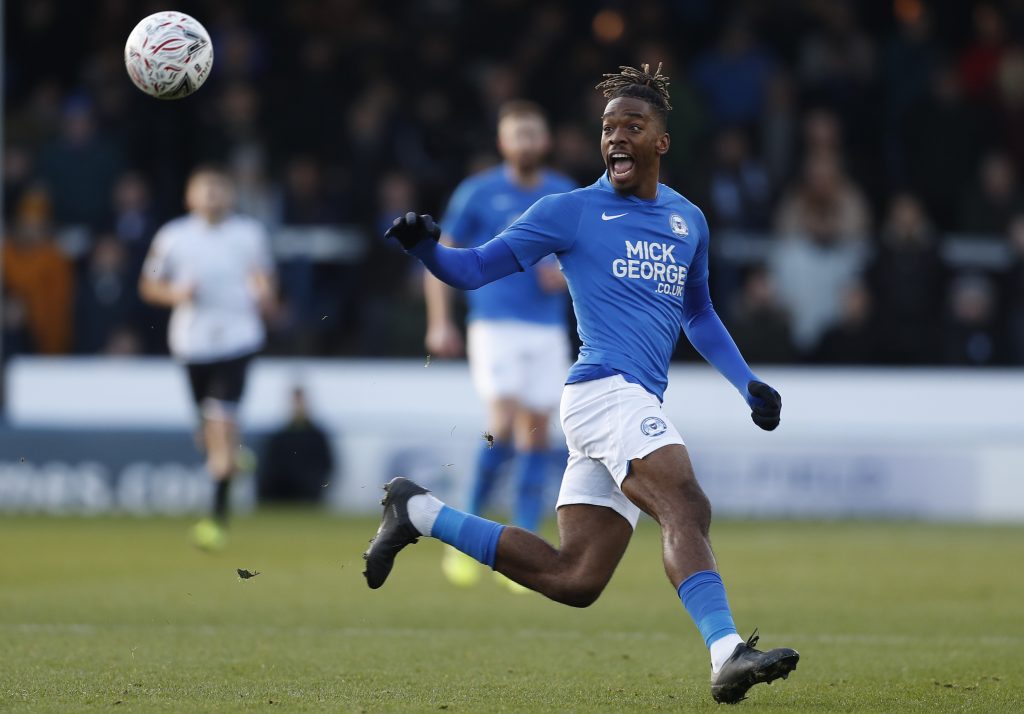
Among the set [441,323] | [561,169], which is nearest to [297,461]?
[561,169]

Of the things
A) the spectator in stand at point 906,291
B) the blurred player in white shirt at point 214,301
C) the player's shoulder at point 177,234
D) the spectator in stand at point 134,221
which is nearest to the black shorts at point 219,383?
the blurred player in white shirt at point 214,301

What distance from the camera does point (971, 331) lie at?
1551 cm

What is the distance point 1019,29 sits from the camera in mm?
17531

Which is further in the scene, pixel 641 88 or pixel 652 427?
pixel 641 88

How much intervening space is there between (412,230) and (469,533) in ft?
3.80

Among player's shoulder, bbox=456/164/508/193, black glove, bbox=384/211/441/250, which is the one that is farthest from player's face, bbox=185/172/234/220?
black glove, bbox=384/211/441/250

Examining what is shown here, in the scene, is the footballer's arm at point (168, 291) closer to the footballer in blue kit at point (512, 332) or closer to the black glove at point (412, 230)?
the footballer in blue kit at point (512, 332)

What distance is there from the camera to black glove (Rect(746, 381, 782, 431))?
6094mm

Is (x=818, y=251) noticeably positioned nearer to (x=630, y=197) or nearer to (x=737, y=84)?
(x=737, y=84)

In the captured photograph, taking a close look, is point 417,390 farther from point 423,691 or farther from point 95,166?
point 423,691

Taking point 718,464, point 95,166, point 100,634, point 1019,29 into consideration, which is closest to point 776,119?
point 1019,29

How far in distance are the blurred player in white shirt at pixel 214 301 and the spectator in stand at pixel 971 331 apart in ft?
21.2

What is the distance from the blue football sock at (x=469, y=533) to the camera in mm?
6141

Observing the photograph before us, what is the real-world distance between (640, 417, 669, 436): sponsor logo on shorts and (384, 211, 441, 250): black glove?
95cm
